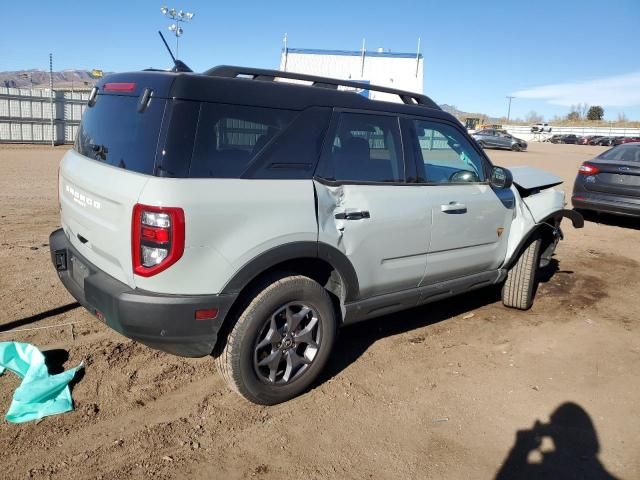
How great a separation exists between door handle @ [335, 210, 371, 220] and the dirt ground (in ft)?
3.83

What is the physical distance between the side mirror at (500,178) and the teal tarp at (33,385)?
3453 millimetres

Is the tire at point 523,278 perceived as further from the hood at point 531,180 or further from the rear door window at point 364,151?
the rear door window at point 364,151

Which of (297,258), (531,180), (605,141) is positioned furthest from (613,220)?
(605,141)

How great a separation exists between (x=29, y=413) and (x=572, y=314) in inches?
186

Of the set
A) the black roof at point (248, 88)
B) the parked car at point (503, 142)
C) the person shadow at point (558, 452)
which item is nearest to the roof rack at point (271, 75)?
the black roof at point (248, 88)

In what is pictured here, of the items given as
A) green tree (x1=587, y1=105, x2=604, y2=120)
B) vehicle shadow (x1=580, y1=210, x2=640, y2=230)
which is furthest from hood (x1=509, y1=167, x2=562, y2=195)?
green tree (x1=587, y1=105, x2=604, y2=120)

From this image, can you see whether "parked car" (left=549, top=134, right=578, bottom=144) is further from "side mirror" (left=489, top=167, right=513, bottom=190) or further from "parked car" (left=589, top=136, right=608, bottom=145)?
"side mirror" (left=489, top=167, right=513, bottom=190)

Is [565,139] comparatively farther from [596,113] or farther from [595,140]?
[596,113]

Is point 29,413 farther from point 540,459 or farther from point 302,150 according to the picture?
point 540,459

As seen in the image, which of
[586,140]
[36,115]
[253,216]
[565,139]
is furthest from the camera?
[565,139]

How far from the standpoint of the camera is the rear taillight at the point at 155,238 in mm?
2621

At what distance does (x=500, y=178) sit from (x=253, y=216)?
240 centimetres

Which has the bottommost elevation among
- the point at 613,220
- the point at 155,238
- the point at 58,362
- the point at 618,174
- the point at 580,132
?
the point at 58,362

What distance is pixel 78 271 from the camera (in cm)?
328
